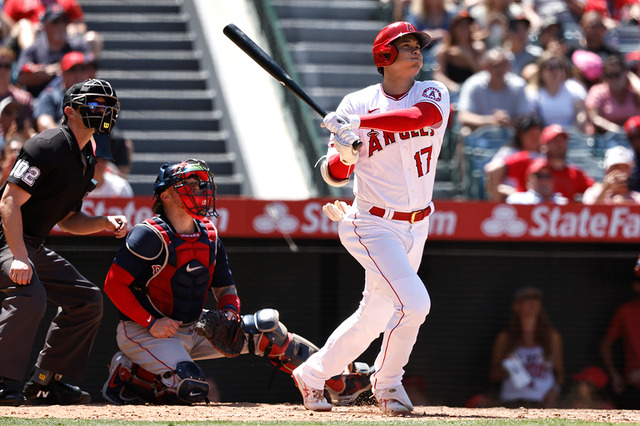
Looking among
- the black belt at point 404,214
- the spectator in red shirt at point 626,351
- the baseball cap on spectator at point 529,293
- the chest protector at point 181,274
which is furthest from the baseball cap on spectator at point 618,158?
the chest protector at point 181,274

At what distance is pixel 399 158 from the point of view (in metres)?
5.25

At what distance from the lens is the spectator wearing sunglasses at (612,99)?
999 cm

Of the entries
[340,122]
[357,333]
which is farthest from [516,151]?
[340,122]

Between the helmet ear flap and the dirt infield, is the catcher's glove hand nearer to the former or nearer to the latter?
the dirt infield

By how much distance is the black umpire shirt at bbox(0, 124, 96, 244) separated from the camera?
5.19 metres

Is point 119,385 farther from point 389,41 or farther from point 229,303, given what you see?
point 389,41

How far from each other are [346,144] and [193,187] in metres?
→ 1.05

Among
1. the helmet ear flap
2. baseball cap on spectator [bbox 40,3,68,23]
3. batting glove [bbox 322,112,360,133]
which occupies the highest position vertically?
the helmet ear flap

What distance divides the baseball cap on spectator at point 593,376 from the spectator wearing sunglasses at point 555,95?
297 cm

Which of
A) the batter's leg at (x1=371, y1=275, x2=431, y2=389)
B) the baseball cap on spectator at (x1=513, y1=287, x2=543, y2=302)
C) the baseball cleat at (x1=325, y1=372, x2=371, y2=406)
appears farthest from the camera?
the baseball cap on spectator at (x1=513, y1=287, x2=543, y2=302)

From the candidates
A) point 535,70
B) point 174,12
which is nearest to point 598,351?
point 535,70

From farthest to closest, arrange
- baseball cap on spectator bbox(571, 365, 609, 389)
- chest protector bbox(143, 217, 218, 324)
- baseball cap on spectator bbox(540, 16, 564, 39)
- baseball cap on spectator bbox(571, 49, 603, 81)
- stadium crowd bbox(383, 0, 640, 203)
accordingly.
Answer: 1. baseball cap on spectator bbox(540, 16, 564, 39)
2. baseball cap on spectator bbox(571, 49, 603, 81)
3. stadium crowd bbox(383, 0, 640, 203)
4. baseball cap on spectator bbox(571, 365, 609, 389)
5. chest protector bbox(143, 217, 218, 324)

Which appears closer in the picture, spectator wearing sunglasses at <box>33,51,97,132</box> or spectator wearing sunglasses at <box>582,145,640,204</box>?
spectator wearing sunglasses at <box>582,145,640,204</box>

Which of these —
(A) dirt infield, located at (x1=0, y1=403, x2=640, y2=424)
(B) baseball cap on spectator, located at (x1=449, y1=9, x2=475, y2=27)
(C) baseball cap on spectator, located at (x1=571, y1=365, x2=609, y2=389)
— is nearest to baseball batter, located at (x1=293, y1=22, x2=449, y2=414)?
(A) dirt infield, located at (x1=0, y1=403, x2=640, y2=424)
